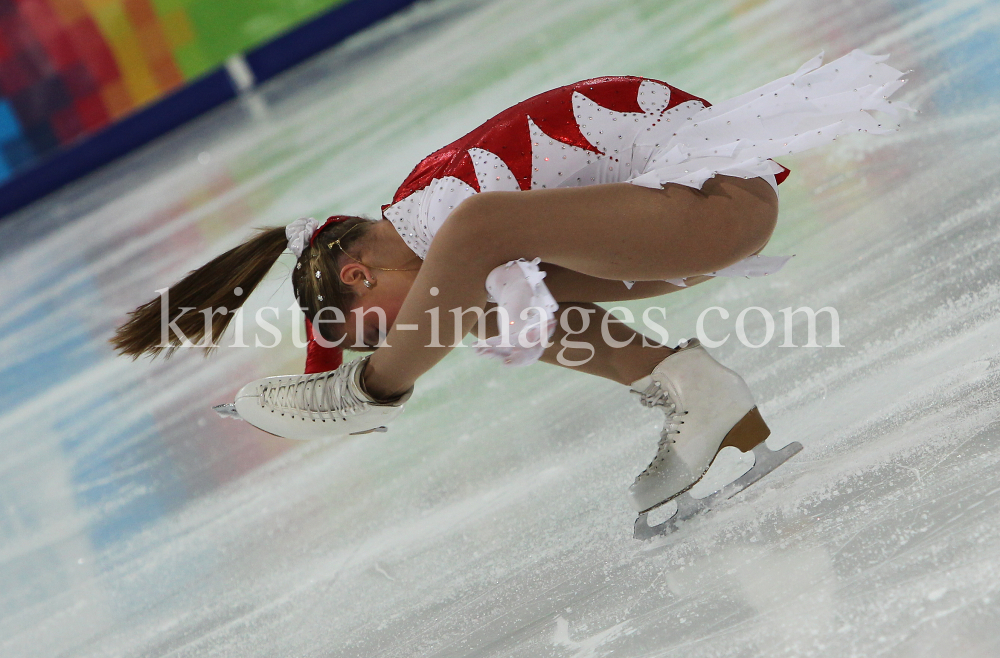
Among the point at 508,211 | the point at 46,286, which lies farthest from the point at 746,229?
the point at 46,286

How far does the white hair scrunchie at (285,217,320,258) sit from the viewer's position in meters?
1.32

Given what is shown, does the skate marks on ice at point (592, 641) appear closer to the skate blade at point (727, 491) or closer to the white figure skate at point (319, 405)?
the skate blade at point (727, 491)

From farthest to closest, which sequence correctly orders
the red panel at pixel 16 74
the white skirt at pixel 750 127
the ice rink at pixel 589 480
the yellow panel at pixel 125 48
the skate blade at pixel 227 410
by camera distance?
the yellow panel at pixel 125 48 < the red panel at pixel 16 74 < the skate blade at pixel 227 410 < the white skirt at pixel 750 127 < the ice rink at pixel 589 480

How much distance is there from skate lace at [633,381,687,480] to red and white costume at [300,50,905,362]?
1.02ft

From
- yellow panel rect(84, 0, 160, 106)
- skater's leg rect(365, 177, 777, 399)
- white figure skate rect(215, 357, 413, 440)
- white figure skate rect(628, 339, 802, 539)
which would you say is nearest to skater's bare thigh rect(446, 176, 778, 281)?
skater's leg rect(365, 177, 777, 399)

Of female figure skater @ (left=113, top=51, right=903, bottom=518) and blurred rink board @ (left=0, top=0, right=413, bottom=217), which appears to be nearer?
female figure skater @ (left=113, top=51, right=903, bottom=518)

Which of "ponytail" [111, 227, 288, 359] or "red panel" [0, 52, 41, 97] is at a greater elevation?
"red panel" [0, 52, 41, 97]

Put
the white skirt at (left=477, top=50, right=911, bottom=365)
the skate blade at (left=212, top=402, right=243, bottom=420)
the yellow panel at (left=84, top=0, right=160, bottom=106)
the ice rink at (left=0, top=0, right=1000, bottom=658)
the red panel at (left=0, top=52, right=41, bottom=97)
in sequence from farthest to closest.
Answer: the yellow panel at (left=84, top=0, right=160, bottom=106) → the red panel at (left=0, top=52, right=41, bottom=97) → the skate blade at (left=212, top=402, right=243, bottom=420) → the white skirt at (left=477, top=50, right=911, bottom=365) → the ice rink at (left=0, top=0, right=1000, bottom=658)

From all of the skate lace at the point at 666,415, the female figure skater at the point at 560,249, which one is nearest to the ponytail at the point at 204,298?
the female figure skater at the point at 560,249

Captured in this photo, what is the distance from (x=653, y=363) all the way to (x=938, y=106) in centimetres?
136

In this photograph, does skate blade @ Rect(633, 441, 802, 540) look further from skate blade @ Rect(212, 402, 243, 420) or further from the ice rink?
skate blade @ Rect(212, 402, 243, 420)

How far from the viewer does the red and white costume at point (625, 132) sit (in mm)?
1206

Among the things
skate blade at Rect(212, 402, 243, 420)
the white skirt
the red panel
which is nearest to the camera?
the white skirt

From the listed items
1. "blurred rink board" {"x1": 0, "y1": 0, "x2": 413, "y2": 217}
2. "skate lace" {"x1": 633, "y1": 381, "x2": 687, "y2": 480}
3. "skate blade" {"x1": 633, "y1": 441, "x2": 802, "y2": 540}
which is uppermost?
"blurred rink board" {"x1": 0, "y1": 0, "x2": 413, "y2": 217}
